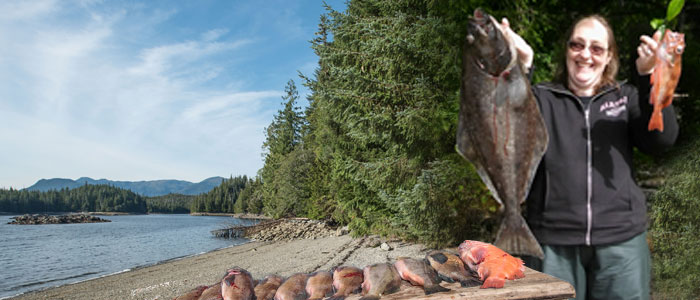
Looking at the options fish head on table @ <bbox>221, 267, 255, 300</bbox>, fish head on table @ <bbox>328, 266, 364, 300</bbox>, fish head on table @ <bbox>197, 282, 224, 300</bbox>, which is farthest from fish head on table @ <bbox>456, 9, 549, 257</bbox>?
fish head on table @ <bbox>197, 282, 224, 300</bbox>

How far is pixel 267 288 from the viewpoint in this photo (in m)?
3.00

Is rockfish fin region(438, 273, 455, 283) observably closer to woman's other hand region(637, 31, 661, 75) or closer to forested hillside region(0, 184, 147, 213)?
woman's other hand region(637, 31, 661, 75)

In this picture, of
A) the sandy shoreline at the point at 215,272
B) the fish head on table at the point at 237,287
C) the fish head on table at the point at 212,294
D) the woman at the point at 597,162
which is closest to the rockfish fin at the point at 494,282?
the woman at the point at 597,162

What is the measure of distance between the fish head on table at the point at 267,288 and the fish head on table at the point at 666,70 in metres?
2.63

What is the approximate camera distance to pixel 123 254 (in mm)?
24297

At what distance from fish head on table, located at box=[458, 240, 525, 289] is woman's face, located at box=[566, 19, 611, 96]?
132cm

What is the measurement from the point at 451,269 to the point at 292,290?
1.17 meters

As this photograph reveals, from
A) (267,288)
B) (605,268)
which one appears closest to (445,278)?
(605,268)

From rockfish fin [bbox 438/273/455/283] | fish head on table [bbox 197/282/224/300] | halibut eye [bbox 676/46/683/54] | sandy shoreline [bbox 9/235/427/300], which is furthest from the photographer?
sandy shoreline [bbox 9/235/427/300]

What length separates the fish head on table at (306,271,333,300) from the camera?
2.82m

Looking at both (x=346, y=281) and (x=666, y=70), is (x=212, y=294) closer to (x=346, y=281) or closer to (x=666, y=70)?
(x=346, y=281)

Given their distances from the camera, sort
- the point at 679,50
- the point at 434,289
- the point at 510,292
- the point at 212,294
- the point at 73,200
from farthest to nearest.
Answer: the point at 73,200 < the point at 212,294 < the point at 434,289 < the point at 510,292 < the point at 679,50

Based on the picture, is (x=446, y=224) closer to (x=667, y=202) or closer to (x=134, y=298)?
(x=667, y=202)

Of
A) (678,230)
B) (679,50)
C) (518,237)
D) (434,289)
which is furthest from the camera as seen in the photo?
(678,230)
